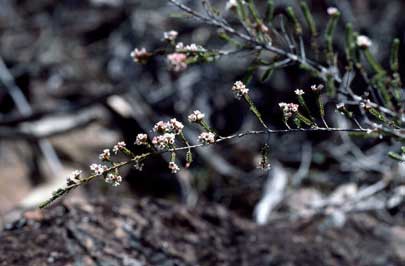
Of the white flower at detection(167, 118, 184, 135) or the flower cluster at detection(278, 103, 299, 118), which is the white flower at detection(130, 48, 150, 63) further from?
the flower cluster at detection(278, 103, 299, 118)

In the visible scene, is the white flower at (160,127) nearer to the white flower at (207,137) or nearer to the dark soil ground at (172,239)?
the white flower at (207,137)

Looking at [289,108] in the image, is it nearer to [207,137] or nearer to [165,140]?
[207,137]

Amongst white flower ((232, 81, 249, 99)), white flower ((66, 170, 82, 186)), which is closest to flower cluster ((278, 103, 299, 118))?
white flower ((232, 81, 249, 99))

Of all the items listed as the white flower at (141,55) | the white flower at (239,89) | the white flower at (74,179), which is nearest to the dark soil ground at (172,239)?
the white flower at (74,179)

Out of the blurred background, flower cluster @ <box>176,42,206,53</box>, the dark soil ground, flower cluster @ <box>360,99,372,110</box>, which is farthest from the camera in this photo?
the blurred background

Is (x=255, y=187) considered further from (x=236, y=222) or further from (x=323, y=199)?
(x=236, y=222)
